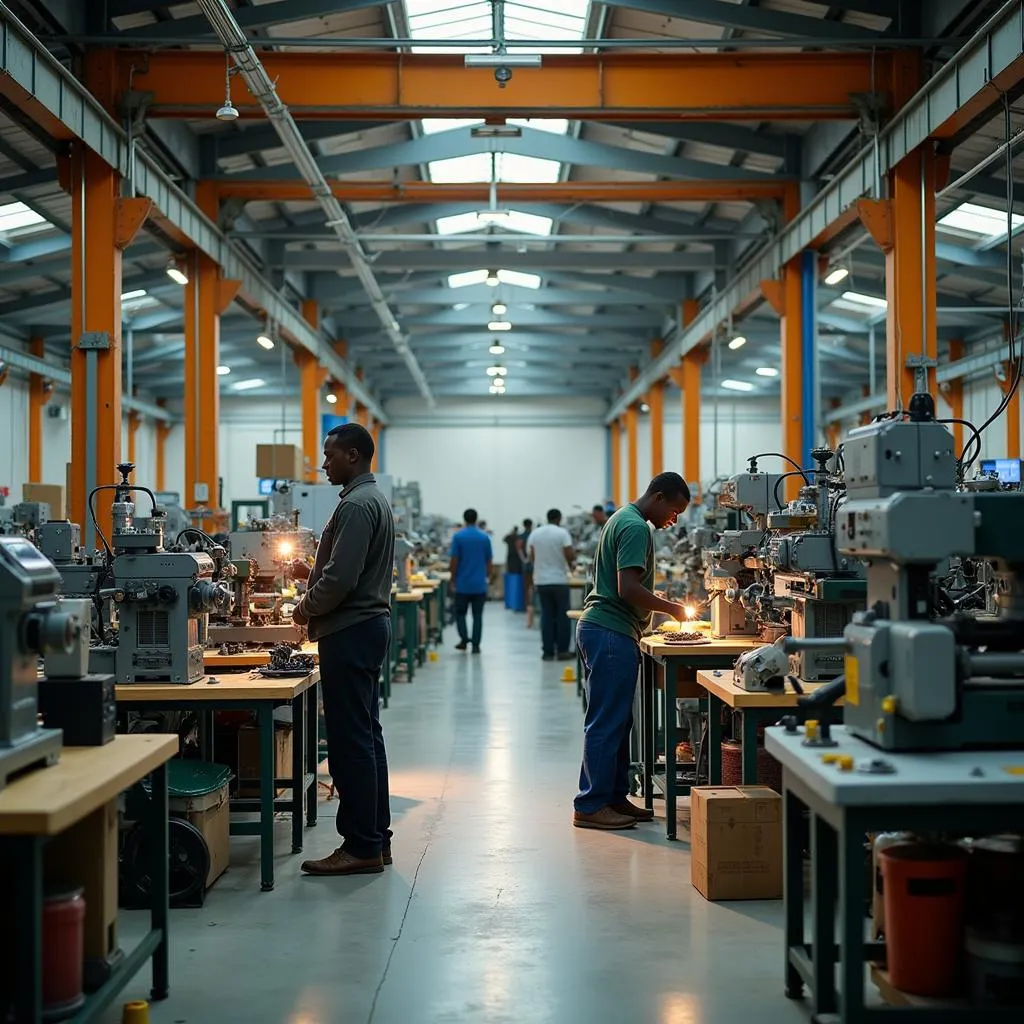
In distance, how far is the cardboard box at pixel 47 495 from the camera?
980 cm

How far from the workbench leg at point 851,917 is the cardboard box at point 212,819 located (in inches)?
93.5

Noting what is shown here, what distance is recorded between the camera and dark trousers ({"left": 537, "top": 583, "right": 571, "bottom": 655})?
38.2 ft

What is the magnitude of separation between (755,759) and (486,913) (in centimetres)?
109

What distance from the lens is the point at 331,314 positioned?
16672 millimetres

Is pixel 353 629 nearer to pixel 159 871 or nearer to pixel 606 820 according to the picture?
pixel 159 871

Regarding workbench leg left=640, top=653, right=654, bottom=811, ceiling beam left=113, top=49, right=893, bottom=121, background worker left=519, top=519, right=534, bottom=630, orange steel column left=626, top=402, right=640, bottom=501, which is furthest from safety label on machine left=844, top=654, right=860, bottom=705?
orange steel column left=626, top=402, right=640, bottom=501

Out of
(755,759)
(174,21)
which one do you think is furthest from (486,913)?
(174,21)

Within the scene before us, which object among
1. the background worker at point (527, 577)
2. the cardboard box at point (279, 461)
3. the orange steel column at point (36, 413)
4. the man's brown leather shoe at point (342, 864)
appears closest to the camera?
the man's brown leather shoe at point (342, 864)

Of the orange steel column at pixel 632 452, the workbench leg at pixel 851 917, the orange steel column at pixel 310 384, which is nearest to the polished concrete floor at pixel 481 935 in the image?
the workbench leg at pixel 851 917

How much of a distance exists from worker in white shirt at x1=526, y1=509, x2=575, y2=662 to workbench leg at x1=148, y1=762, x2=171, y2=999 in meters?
8.08

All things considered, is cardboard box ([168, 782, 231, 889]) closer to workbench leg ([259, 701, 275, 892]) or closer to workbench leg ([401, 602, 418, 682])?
workbench leg ([259, 701, 275, 892])

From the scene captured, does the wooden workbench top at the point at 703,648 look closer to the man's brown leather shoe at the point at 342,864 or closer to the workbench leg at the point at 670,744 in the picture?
the workbench leg at the point at 670,744

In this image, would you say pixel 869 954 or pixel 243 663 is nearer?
pixel 869 954

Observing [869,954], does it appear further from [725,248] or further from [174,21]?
[725,248]
